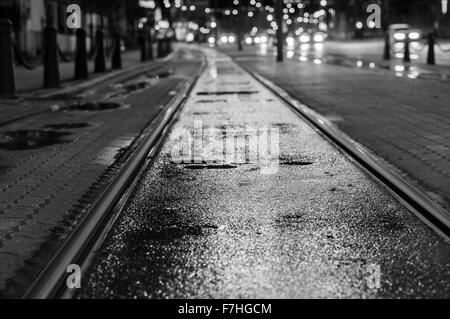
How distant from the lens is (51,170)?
7.09 meters

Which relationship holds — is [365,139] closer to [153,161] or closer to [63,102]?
[153,161]

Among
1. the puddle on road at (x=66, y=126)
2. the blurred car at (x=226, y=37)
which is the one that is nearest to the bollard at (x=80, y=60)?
the puddle on road at (x=66, y=126)

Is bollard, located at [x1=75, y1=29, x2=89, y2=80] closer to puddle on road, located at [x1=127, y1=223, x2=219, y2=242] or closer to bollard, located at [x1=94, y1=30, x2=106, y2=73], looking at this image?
bollard, located at [x1=94, y1=30, x2=106, y2=73]

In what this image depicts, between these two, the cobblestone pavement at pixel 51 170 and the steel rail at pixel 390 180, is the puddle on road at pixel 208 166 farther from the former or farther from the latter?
the steel rail at pixel 390 180

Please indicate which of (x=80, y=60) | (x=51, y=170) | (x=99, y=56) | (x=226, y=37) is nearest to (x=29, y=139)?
(x=51, y=170)

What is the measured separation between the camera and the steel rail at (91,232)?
3.66 metres

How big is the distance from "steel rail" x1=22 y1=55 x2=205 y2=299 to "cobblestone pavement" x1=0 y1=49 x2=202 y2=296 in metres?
0.10

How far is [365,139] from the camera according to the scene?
8828 mm

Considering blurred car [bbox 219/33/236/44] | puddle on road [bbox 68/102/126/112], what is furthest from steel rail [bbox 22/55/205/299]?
blurred car [bbox 219/33/236/44]

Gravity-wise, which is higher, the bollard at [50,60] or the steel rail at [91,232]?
the bollard at [50,60]

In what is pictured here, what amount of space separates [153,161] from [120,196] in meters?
1.80

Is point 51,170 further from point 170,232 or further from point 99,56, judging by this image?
point 99,56

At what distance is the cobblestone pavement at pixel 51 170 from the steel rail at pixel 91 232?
10cm

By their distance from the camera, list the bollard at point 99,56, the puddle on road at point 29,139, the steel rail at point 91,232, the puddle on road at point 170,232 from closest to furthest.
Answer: the steel rail at point 91,232 < the puddle on road at point 170,232 < the puddle on road at point 29,139 < the bollard at point 99,56
